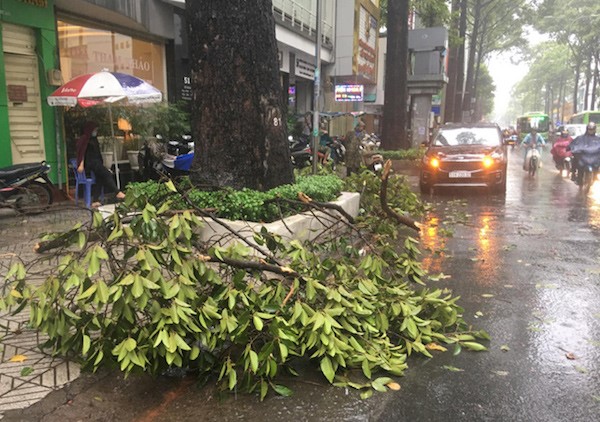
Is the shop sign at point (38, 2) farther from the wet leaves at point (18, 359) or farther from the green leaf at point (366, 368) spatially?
the green leaf at point (366, 368)

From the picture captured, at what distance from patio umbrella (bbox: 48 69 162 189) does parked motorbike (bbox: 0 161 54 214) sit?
1.25 meters

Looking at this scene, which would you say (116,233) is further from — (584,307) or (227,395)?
(584,307)

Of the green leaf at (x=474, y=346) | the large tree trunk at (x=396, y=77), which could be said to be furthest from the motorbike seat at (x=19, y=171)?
the large tree trunk at (x=396, y=77)

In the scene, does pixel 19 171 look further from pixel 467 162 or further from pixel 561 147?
pixel 561 147

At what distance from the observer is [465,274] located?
5.92 meters

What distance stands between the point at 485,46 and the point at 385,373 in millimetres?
57468

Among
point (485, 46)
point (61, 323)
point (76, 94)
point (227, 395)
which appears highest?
point (485, 46)

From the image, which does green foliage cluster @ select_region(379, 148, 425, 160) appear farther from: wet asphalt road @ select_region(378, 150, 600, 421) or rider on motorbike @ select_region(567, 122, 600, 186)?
wet asphalt road @ select_region(378, 150, 600, 421)

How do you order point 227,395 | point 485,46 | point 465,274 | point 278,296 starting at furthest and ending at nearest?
point 485,46, point 465,274, point 278,296, point 227,395

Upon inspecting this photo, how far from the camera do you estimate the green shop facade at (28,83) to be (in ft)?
29.9

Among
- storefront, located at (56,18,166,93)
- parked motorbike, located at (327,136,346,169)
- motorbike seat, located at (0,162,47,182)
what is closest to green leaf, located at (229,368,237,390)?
motorbike seat, located at (0,162,47,182)

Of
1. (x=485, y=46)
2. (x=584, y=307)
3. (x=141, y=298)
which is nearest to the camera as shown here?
(x=141, y=298)

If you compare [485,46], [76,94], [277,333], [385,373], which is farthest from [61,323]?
[485,46]

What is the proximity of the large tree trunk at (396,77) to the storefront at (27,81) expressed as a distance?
40.4 ft
